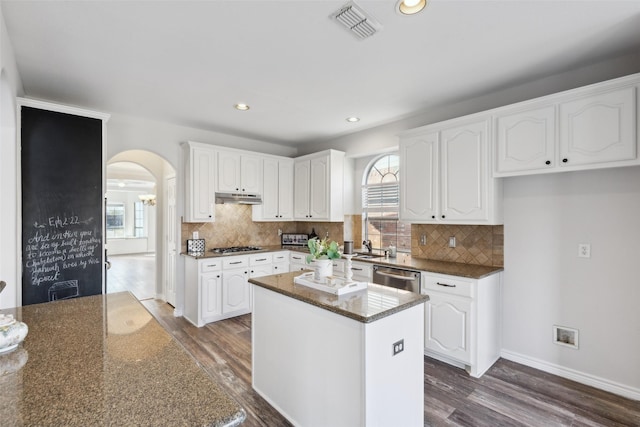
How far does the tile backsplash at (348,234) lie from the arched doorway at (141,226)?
1.96ft

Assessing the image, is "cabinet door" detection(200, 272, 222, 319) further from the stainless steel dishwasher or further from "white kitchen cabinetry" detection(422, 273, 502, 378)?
"white kitchen cabinetry" detection(422, 273, 502, 378)

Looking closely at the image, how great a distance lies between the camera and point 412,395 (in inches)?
Result: 75.7

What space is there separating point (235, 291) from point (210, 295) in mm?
351

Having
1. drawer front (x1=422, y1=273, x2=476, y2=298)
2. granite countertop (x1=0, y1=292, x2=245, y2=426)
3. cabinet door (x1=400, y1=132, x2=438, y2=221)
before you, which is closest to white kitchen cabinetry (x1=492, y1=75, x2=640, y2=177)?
cabinet door (x1=400, y1=132, x2=438, y2=221)

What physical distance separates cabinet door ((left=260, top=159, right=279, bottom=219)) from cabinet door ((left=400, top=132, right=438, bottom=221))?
213cm

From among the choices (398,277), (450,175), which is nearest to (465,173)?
(450,175)

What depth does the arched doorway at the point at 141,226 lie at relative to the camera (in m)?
4.95

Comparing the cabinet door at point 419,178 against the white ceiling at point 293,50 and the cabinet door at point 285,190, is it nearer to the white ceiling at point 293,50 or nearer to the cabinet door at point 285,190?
the white ceiling at point 293,50

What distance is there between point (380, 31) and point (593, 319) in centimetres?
283

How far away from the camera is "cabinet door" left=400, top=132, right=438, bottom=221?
128 inches

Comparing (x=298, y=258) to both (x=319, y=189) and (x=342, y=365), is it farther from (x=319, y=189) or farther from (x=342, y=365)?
(x=342, y=365)

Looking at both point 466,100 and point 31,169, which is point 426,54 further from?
point 31,169

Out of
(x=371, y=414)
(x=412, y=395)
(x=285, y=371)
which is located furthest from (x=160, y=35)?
(x=412, y=395)

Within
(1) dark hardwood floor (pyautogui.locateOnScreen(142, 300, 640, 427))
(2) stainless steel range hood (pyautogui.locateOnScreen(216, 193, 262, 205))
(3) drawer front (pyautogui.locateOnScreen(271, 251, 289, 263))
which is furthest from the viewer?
(3) drawer front (pyautogui.locateOnScreen(271, 251, 289, 263))
